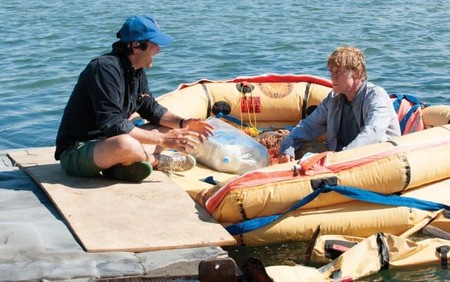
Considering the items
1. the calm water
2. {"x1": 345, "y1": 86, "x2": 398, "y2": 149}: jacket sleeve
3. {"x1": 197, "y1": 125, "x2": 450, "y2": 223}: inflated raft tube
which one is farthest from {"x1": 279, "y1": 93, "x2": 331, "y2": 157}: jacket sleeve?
the calm water

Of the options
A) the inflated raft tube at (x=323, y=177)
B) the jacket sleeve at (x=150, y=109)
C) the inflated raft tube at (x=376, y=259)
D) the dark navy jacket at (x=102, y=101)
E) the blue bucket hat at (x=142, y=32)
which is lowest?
the inflated raft tube at (x=376, y=259)

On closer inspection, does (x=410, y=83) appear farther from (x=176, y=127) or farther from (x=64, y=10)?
(x=64, y=10)

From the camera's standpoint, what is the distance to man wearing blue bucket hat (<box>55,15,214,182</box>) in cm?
504

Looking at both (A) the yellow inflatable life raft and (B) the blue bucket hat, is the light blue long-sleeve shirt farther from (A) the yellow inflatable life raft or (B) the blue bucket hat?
(B) the blue bucket hat

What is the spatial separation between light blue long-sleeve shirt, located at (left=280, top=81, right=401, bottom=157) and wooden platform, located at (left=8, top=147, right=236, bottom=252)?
1053 mm

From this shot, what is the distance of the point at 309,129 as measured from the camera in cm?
595

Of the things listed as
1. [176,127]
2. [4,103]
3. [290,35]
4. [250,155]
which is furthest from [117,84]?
[290,35]

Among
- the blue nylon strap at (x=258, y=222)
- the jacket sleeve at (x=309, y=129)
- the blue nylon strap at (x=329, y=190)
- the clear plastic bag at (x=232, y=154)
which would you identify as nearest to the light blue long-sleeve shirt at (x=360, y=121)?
the jacket sleeve at (x=309, y=129)

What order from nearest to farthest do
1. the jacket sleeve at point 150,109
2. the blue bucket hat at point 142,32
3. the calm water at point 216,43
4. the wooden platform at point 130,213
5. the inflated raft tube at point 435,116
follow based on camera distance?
the wooden platform at point 130,213 < the blue bucket hat at point 142,32 < the jacket sleeve at point 150,109 < the inflated raft tube at point 435,116 < the calm water at point 216,43

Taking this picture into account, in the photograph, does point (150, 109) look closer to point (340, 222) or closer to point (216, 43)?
point (340, 222)

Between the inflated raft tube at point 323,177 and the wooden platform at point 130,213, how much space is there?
0.16 metres

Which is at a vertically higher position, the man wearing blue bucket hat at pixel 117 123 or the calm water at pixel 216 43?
the man wearing blue bucket hat at pixel 117 123

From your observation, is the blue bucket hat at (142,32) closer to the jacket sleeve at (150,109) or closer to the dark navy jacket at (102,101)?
the dark navy jacket at (102,101)

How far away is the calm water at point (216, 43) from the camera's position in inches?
395
